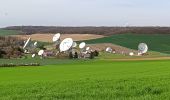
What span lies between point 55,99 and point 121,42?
148 meters

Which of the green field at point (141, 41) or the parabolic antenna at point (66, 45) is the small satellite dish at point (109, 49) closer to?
the green field at point (141, 41)

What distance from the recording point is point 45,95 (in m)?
21.7

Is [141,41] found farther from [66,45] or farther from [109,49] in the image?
[66,45]

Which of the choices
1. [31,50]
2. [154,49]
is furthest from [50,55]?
[154,49]

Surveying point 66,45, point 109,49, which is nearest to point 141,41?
point 109,49

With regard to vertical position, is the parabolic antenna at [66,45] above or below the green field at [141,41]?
above

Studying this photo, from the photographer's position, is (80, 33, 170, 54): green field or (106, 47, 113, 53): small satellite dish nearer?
(106, 47, 113, 53): small satellite dish

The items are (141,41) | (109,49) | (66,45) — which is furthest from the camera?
(141,41)

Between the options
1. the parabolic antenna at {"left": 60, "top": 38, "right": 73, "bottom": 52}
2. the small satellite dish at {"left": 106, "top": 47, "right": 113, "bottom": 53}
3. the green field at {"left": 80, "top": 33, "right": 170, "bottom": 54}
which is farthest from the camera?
the green field at {"left": 80, "top": 33, "right": 170, "bottom": 54}

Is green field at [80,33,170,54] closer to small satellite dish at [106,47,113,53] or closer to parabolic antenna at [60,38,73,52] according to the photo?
small satellite dish at [106,47,113,53]

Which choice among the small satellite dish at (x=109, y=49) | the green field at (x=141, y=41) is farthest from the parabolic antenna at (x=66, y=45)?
the green field at (x=141, y=41)

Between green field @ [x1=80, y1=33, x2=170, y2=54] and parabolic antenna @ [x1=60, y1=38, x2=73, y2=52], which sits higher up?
parabolic antenna @ [x1=60, y1=38, x2=73, y2=52]

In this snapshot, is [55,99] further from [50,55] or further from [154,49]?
[154,49]

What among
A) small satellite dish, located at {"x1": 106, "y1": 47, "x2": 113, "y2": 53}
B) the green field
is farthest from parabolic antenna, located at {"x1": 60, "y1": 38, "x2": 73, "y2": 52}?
the green field
